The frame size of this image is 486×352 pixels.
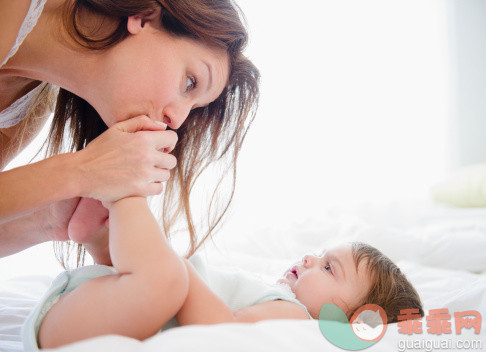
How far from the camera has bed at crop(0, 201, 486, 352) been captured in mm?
626

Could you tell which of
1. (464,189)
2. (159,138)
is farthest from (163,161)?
(464,189)

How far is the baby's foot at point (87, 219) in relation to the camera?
1.13 meters

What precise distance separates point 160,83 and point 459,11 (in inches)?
144

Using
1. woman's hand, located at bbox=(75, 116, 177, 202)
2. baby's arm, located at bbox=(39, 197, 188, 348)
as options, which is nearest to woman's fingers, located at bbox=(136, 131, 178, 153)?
woman's hand, located at bbox=(75, 116, 177, 202)

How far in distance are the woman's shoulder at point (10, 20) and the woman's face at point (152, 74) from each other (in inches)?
7.9

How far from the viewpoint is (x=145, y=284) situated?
736 millimetres

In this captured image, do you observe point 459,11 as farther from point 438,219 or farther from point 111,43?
point 111,43

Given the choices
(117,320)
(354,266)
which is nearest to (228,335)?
(117,320)

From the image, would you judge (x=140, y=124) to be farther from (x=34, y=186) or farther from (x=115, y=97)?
(x=34, y=186)

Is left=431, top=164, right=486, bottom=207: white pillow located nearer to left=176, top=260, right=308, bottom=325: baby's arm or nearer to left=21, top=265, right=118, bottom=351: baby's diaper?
left=176, top=260, right=308, bottom=325: baby's arm

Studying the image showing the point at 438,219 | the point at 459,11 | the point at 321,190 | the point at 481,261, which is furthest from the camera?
the point at 459,11

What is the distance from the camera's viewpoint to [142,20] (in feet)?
3.52

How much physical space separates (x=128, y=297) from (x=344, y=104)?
314cm

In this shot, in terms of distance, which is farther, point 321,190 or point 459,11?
point 459,11
